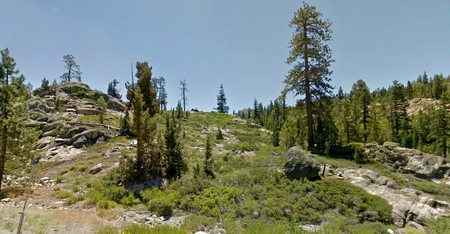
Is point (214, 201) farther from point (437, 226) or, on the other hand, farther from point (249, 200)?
point (437, 226)

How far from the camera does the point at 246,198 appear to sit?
11164mm

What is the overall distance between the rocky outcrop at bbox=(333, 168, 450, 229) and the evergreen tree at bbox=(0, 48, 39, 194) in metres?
18.4

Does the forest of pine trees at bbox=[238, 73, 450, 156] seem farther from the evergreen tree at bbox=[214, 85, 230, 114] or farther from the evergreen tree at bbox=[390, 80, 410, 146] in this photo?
the evergreen tree at bbox=[214, 85, 230, 114]

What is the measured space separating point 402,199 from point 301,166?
191 inches

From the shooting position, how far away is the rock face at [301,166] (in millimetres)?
12844

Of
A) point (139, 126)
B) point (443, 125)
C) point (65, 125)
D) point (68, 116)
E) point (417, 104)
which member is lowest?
point (139, 126)

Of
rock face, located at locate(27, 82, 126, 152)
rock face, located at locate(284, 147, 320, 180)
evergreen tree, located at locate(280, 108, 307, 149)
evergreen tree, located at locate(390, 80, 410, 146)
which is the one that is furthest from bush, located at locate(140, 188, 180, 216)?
evergreen tree, located at locate(390, 80, 410, 146)

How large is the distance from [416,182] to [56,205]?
20269 mm

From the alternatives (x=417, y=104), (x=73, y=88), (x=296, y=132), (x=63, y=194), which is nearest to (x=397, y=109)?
(x=296, y=132)

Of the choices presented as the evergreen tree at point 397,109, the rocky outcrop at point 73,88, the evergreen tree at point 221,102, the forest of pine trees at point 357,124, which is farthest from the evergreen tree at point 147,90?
the evergreen tree at point 221,102

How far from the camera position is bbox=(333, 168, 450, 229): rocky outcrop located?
31.1ft

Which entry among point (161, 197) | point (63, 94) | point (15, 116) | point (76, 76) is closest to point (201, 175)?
point (161, 197)

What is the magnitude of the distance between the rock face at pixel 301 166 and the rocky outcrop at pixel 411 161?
719cm

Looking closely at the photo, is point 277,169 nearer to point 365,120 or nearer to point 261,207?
point 261,207
